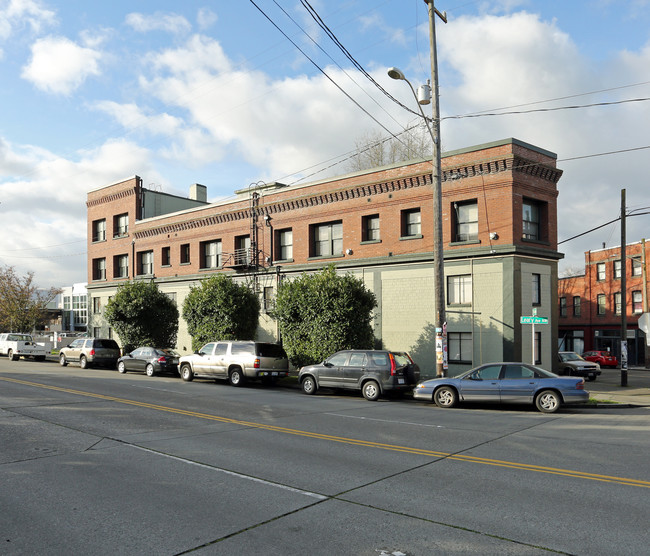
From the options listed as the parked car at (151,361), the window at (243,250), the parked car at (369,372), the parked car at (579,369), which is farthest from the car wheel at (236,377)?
the parked car at (579,369)

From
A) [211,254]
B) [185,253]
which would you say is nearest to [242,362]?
[211,254]

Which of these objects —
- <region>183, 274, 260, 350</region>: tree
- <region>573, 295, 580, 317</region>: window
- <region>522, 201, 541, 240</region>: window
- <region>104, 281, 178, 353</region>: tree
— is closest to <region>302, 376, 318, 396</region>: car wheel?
<region>183, 274, 260, 350</region>: tree

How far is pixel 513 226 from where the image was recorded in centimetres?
2219

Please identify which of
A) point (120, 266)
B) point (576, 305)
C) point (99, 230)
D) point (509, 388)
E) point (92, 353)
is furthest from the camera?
point (576, 305)

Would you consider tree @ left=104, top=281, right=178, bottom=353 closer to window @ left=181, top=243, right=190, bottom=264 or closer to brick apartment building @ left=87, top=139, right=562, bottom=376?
window @ left=181, top=243, right=190, bottom=264

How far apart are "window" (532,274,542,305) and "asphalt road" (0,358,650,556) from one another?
31.8 ft

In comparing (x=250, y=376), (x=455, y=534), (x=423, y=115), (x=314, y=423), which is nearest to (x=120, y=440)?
(x=314, y=423)

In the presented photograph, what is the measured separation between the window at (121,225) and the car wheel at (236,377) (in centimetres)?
2292

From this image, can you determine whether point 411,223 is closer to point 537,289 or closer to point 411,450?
point 537,289

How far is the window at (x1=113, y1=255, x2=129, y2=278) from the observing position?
137 feet

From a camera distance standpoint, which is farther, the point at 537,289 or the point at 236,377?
the point at 537,289

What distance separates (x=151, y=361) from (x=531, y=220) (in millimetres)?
19173

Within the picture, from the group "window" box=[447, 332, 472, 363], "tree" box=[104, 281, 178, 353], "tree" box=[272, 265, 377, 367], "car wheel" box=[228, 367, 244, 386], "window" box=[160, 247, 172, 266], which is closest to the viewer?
"car wheel" box=[228, 367, 244, 386]

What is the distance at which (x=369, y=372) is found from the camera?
18391 mm
